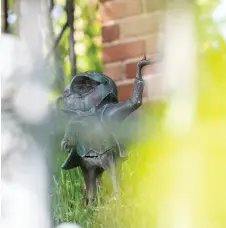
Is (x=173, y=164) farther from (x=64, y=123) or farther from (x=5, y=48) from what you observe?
(x=5, y=48)

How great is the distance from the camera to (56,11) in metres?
2.54

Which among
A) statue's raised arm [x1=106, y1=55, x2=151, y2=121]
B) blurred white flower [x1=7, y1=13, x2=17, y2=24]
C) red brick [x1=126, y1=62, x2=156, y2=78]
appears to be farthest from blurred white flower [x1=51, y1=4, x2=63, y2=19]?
statue's raised arm [x1=106, y1=55, x2=151, y2=121]

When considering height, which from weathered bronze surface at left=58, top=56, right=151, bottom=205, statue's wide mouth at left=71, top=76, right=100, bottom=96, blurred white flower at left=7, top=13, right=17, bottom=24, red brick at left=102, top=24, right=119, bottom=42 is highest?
Result: blurred white flower at left=7, top=13, right=17, bottom=24

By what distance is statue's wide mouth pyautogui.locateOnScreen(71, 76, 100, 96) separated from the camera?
7.16 feet

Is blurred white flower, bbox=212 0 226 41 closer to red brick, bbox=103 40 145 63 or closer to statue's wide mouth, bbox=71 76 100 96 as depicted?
red brick, bbox=103 40 145 63

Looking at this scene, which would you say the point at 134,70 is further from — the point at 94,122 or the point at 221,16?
the point at 221,16

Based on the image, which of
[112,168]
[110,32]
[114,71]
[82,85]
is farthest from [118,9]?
[112,168]

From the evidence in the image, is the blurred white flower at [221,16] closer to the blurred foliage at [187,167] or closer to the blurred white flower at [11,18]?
the blurred foliage at [187,167]

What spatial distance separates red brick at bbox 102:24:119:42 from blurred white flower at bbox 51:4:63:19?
25cm

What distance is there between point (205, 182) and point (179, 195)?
0.09 m

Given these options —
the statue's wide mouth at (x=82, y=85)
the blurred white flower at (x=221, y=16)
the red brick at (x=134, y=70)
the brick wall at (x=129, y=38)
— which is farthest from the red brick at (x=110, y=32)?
the blurred white flower at (x=221, y=16)

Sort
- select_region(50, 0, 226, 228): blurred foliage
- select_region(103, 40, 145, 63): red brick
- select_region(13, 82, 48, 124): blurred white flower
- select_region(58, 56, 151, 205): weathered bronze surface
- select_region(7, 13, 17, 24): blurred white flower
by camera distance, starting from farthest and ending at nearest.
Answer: select_region(7, 13, 17, 24): blurred white flower
select_region(13, 82, 48, 124): blurred white flower
select_region(103, 40, 145, 63): red brick
select_region(58, 56, 151, 205): weathered bronze surface
select_region(50, 0, 226, 228): blurred foliage

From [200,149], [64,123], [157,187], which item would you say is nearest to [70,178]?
[64,123]

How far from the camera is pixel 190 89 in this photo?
6.92 ft
